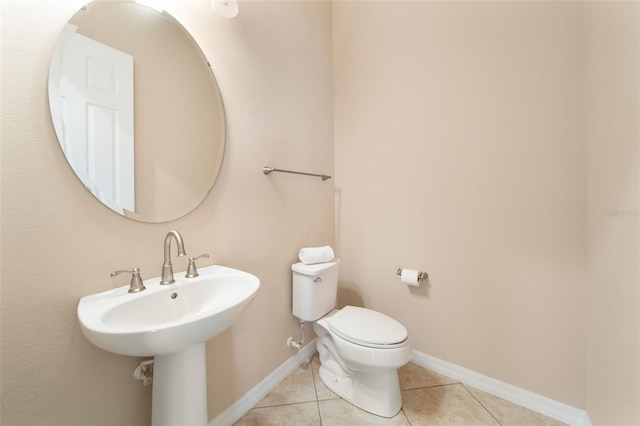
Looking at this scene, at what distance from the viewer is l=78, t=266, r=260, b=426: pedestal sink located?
562 mm

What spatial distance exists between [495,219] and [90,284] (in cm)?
178

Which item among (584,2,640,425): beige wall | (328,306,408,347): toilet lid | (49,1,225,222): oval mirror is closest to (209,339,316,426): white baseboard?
(328,306,408,347): toilet lid

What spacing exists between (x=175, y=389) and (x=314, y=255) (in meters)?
0.86

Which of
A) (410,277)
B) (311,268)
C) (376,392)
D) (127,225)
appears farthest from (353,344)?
(127,225)

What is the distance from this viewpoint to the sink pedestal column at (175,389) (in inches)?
29.5

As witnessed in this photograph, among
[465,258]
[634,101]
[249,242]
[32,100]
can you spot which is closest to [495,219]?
[465,258]

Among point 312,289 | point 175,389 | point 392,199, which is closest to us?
point 175,389

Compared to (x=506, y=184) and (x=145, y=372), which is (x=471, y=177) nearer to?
(x=506, y=184)

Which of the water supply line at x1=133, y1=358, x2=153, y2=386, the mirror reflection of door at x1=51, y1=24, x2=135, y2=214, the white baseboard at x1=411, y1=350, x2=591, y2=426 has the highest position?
the mirror reflection of door at x1=51, y1=24, x2=135, y2=214

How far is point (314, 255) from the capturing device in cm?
142

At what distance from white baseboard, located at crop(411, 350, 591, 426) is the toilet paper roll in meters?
0.50

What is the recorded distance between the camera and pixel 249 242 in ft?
3.96

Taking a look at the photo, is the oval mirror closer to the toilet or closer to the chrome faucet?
the chrome faucet

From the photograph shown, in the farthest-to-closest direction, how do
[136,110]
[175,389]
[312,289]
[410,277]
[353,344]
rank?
1. [410,277]
2. [312,289]
3. [353,344]
4. [136,110]
5. [175,389]
